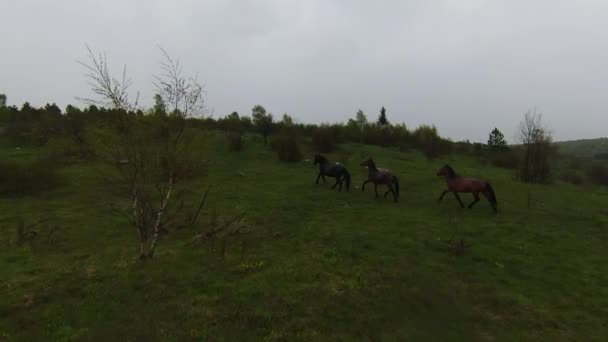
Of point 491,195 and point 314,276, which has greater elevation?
point 491,195

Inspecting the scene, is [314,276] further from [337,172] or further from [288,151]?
[288,151]

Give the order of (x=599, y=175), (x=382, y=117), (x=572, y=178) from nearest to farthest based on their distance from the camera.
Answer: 1. (x=572, y=178)
2. (x=599, y=175)
3. (x=382, y=117)

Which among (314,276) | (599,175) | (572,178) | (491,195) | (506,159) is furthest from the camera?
(506,159)

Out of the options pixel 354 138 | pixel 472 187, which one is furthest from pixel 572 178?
pixel 472 187

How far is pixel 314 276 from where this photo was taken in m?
7.64

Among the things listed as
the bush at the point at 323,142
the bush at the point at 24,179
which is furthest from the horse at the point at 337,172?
the bush at the point at 24,179

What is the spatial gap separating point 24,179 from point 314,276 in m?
16.5

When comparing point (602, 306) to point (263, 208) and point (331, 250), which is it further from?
point (263, 208)

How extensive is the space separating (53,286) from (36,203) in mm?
9701

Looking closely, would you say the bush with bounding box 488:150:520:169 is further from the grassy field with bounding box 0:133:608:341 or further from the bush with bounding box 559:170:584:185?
the grassy field with bounding box 0:133:608:341

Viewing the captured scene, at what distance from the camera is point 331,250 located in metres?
9.23

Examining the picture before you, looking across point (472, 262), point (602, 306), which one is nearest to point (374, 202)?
point (472, 262)

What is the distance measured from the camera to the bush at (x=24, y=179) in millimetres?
16141

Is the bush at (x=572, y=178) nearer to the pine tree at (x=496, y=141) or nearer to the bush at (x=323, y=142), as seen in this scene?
the pine tree at (x=496, y=141)
